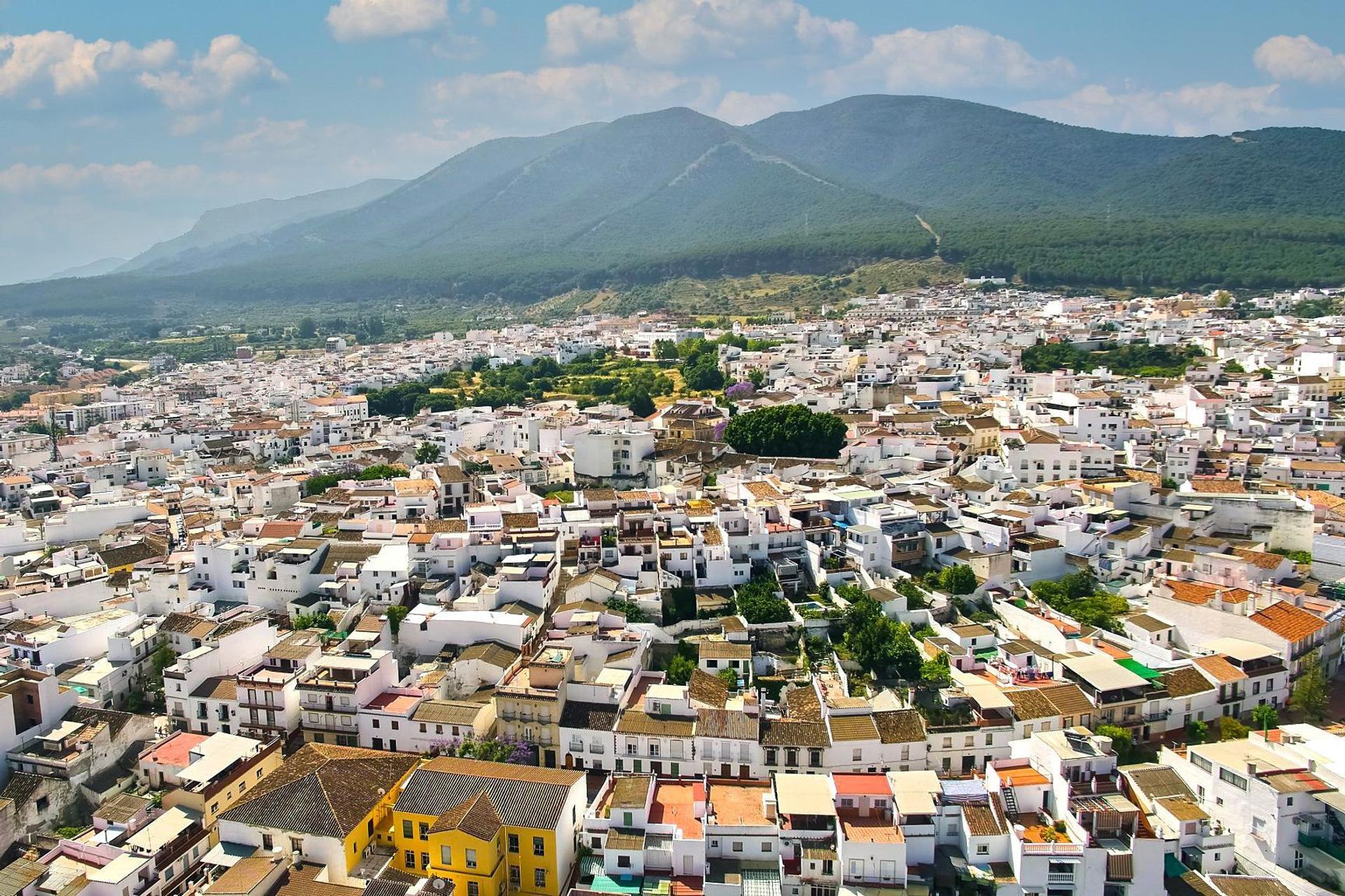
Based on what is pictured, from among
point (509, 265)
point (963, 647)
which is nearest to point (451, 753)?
point (963, 647)

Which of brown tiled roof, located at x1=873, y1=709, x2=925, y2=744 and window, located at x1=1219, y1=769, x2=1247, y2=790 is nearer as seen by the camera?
window, located at x1=1219, y1=769, x2=1247, y2=790

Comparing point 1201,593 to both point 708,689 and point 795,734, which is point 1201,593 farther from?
point 708,689

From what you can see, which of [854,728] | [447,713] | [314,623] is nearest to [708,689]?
[854,728]

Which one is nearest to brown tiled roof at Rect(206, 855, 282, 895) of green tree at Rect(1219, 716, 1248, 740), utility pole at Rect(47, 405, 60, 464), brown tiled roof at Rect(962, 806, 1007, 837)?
brown tiled roof at Rect(962, 806, 1007, 837)

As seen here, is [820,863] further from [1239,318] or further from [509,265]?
[509,265]

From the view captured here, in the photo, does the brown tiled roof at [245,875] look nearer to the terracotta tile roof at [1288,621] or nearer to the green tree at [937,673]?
the green tree at [937,673]

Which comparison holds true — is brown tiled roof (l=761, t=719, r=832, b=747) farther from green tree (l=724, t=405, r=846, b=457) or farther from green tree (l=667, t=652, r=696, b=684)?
green tree (l=724, t=405, r=846, b=457)

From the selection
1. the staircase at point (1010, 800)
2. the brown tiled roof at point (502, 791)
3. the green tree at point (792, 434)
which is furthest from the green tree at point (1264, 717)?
the green tree at point (792, 434)
